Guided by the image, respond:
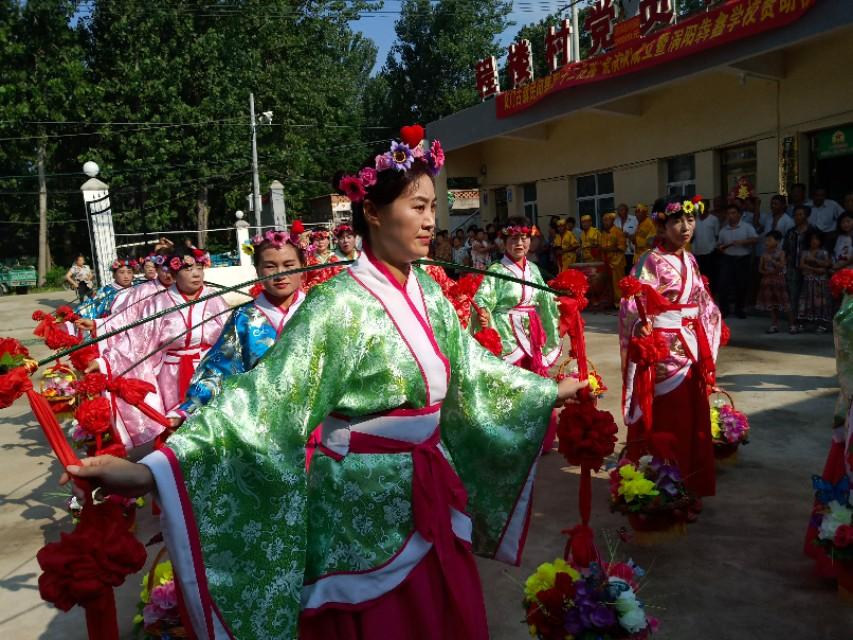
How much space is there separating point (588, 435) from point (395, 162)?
113cm

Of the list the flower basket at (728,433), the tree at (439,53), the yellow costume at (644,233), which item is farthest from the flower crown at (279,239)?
the tree at (439,53)

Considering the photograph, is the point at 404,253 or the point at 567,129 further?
the point at 567,129

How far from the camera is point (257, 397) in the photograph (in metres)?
1.94

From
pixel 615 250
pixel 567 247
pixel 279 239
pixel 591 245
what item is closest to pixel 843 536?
pixel 279 239

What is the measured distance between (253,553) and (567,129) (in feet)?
47.9

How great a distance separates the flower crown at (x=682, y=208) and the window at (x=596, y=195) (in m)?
10.4

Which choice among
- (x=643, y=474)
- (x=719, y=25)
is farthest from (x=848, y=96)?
(x=643, y=474)

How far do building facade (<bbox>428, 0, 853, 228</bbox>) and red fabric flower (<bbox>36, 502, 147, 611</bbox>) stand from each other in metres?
9.39

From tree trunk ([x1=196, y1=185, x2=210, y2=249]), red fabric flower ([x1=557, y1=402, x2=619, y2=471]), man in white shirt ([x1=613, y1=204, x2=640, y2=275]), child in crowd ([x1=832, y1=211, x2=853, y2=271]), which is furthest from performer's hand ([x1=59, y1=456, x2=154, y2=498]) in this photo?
tree trunk ([x1=196, y1=185, x2=210, y2=249])

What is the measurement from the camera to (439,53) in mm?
37062

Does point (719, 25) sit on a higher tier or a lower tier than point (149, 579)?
higher

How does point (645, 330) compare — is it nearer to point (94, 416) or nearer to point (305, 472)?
point (305, 472)

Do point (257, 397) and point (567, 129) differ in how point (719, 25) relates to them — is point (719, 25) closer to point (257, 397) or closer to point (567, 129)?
point (567, 129)

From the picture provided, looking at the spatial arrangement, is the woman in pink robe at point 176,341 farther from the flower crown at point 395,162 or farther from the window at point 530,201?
the window at point 530,201
